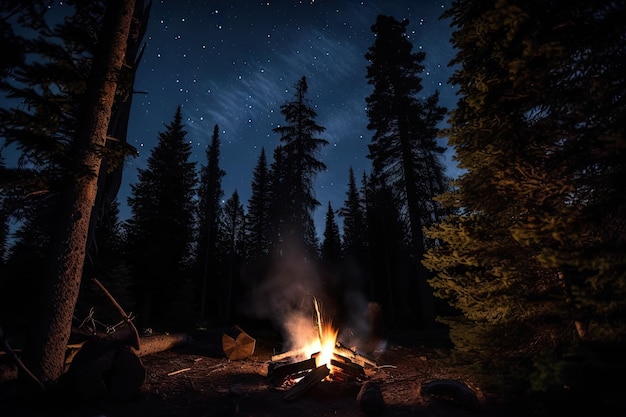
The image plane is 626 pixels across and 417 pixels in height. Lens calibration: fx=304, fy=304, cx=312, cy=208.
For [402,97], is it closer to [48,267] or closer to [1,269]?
[48,267]

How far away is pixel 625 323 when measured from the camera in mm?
3738

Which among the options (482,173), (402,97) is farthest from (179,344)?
(402,97)

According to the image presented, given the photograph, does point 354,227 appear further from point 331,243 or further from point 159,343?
point 159,343

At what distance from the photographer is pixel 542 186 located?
4602mm

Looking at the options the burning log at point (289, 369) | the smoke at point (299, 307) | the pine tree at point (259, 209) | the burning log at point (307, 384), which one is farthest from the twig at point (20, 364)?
the pine tree at point (259, 209)

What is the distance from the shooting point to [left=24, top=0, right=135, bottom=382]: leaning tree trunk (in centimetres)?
582

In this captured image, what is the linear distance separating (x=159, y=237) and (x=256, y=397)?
1931 centimetres

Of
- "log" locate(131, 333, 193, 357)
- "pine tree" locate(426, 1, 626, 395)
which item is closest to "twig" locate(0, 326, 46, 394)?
"log" locate(131, 333, 193, 357)

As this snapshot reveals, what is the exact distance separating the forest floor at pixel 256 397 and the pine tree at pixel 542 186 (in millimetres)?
1035

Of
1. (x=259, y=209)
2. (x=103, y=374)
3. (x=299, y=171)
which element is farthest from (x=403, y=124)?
(x=259, y=209)

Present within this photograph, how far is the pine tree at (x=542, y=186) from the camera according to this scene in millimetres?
3902

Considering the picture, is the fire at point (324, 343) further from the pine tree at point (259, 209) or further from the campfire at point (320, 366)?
the pine tree at point (259, 209)

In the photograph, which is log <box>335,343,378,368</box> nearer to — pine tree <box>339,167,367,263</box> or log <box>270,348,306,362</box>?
log <box>270,348,306,362</box>

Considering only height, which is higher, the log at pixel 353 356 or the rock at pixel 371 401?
the log at pixel 353 356
